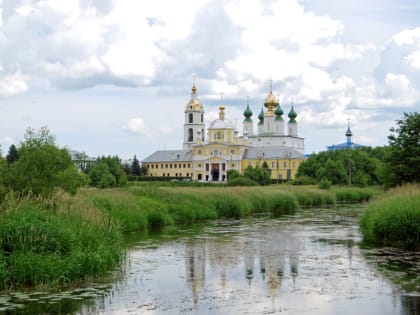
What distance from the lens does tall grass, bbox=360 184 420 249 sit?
20328mm

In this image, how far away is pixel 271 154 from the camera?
134 m

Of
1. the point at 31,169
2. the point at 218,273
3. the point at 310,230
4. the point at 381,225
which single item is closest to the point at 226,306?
the point at 218,273

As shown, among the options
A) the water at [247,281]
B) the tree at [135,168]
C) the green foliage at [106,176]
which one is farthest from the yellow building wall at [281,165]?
the water at [247,281]

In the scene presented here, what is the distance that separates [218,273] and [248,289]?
6.89ft

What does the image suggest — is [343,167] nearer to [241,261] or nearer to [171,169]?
[241,261]

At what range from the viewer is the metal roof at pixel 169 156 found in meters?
141

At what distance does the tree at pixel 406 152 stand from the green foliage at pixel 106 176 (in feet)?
107

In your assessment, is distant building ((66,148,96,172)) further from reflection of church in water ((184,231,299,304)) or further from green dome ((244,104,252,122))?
green dome ((244,104,252,122))

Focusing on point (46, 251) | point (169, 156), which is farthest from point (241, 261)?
point (169, 156)

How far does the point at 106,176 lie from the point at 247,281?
5226 centimetres

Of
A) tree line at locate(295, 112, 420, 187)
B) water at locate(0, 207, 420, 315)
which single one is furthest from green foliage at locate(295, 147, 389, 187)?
water at locate(0, 207, 420, 315)

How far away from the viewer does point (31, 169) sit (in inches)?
872

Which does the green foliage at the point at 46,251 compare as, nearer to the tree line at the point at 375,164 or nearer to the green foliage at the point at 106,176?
the tree line at the point at 375,164

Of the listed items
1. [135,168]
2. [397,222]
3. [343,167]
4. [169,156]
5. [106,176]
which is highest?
[169,156]
